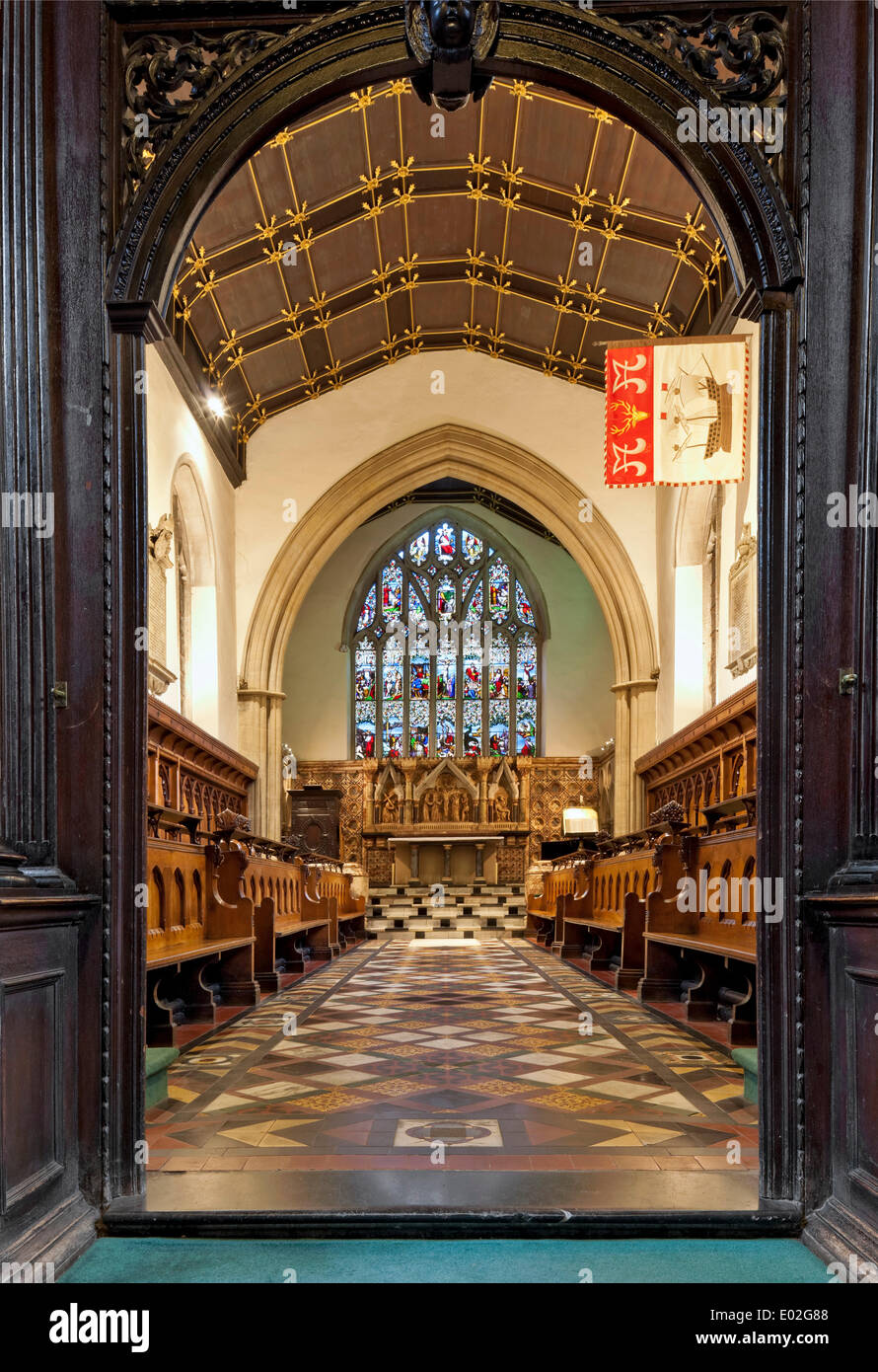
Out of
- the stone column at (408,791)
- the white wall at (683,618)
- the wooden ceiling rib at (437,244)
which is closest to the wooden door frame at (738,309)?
the wooden ceiling rib at (437,244)

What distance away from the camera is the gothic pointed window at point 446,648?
19734 millimetres

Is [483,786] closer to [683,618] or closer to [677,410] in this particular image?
[683,618]

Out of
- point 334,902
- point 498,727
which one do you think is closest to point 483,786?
point 498,727

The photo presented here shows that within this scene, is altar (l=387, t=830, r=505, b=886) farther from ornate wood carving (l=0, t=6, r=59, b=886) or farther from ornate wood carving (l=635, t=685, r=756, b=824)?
ornate wood carving (l=0, t=6, r=59, b=886)

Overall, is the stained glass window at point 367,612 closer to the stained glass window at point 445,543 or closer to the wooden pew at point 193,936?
the stained glass window at point 445,543

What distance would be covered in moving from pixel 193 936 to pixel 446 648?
14.2 meters

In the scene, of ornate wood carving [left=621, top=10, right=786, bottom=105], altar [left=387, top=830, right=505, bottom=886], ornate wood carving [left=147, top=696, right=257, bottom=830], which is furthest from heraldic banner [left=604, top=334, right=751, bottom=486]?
altar [left=387, top=830, right=505, bottom=886]

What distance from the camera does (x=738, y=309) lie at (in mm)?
3055

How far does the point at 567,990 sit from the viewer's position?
738cm

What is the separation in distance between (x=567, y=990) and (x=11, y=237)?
5924 mm

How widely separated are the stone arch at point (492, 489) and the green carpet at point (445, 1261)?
39.1ft

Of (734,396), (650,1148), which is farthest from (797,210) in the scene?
(734,396)

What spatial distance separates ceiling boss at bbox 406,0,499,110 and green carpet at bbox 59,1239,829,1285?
113 inches
